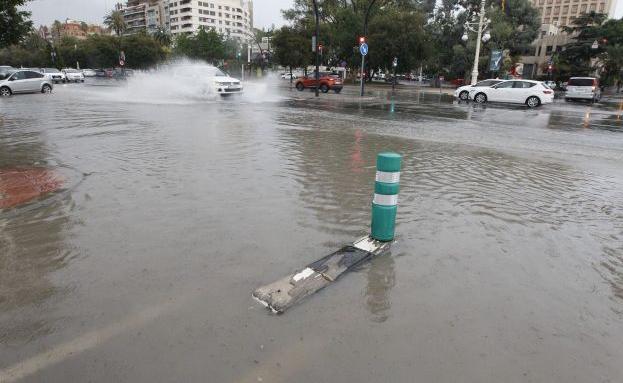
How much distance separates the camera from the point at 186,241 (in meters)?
4.39

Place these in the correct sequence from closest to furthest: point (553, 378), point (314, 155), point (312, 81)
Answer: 1. point (553, 378)
2. point (314, 155)
3. point (312, 81)

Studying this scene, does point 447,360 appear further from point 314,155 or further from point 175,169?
point 314,155

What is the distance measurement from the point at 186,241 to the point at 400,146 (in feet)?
22.8

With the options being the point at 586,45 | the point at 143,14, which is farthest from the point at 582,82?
the point at 143,14

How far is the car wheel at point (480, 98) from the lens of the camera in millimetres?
26312

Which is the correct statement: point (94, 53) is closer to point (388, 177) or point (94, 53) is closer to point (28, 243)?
point (28, 243)

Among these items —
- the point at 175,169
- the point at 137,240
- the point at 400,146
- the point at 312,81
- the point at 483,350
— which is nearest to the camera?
the point at 483,350

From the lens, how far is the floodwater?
2695 millimetres

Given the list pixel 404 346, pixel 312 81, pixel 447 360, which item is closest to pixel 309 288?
pixel 404 346

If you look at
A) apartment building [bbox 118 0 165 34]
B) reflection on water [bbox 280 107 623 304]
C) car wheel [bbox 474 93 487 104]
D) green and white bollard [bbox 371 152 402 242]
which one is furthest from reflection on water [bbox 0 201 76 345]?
apartment building [bbox 118 0 165 34]

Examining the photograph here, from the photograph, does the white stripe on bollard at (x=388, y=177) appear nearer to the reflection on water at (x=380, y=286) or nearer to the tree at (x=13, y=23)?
the reflection on water at (x=380, y=286)

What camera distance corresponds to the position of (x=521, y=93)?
24.6 metres

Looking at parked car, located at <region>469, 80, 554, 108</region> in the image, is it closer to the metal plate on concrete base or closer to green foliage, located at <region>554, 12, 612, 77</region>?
the metal plate on concrete base

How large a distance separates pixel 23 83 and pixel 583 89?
36.2 metres
